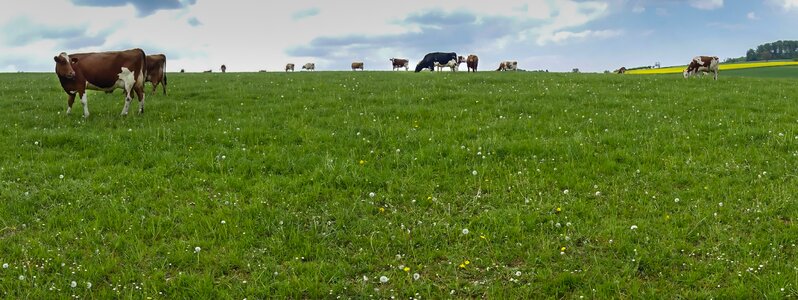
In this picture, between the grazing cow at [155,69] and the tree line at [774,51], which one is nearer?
the grazing cow at [155,69]

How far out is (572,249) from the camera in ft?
22.4

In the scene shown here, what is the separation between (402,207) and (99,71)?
10939 millimetres

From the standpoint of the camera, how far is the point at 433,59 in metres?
56.1

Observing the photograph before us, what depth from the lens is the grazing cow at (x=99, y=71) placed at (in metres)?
14.0

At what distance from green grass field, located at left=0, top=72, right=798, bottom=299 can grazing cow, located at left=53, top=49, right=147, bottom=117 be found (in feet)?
3.49

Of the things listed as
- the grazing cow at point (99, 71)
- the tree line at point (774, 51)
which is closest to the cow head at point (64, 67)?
the grazing cow at point (99, 71)

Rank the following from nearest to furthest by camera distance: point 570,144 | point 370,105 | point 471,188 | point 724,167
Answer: point 471,188 < point 724,167 < point 570,144 < point 370,105

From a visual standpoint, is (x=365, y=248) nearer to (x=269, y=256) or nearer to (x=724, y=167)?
(x=269, y=256)

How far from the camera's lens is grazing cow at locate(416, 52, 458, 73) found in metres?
55.7

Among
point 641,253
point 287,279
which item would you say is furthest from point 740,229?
point 287,279

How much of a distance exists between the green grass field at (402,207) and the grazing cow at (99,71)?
41.9 inches

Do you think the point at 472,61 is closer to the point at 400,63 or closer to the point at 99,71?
the point at 400,63

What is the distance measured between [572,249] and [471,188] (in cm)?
240

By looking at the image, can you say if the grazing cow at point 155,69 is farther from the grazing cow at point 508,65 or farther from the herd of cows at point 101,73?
the grazing cow at point 508,65
